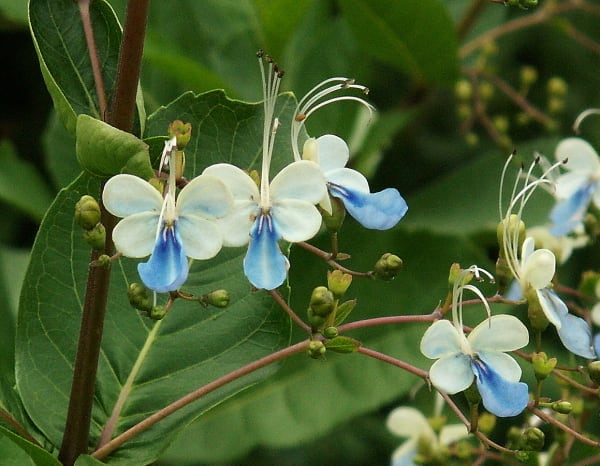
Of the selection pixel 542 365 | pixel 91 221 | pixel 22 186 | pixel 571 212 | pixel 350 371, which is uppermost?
pixel 91 221

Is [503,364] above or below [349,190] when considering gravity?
below

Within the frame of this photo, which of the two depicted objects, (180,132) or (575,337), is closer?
(180,132)

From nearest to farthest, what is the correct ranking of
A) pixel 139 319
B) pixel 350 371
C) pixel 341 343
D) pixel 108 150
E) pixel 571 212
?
pixel 108 150 → pixel 341 343 → pixel 139 319 → pixel 571 212 → pixel 350 371

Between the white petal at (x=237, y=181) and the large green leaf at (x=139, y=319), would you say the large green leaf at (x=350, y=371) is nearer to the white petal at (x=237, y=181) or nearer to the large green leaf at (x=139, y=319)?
the large green leaf at (x=139, y=319)

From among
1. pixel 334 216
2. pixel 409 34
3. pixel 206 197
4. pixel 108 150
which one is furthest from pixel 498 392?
pixel 409 34

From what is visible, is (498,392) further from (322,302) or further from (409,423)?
(409,423)

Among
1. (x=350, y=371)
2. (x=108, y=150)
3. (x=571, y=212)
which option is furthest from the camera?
(x=350, y=371)

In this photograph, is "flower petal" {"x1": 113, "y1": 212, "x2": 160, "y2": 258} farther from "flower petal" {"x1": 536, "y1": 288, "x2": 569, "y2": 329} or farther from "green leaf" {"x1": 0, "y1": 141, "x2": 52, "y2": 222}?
"green leaf" {"x1": 0, "y1": 141, "x2": 52, "y2": 222}

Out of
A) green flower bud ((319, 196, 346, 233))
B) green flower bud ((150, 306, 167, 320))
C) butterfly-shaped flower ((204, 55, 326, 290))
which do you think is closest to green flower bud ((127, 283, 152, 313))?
green flower bud ((150, 306, 167, 320))
